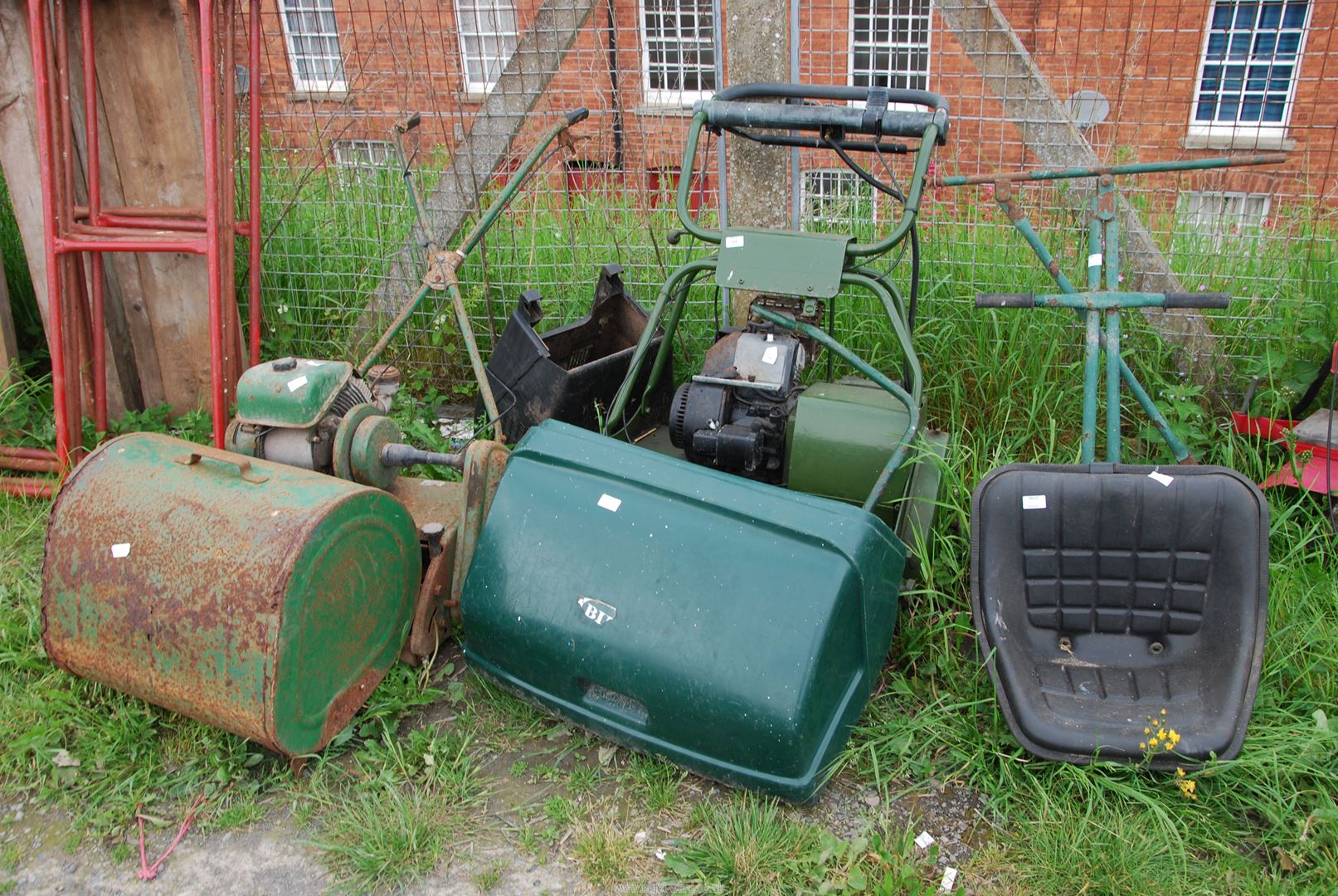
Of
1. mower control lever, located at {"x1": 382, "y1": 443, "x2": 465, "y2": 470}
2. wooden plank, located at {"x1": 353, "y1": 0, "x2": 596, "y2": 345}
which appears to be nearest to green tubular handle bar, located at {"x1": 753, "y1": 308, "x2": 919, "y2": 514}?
mower control lever, located at {"x1": 382, "y1": 443, "x2": 465, "y2": 470}

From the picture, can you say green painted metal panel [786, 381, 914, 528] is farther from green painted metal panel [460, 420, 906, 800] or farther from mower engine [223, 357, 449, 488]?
mower engine [223, 357, 449, 488]

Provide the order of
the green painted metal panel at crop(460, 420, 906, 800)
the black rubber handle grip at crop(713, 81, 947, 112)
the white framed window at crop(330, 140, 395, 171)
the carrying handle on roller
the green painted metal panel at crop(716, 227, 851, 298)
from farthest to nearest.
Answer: the white framed window at crop(330, 140, 395, 171) → the black rubber handle grip at crop(713, 81, 947, 112) → the green painted metal panel at crop(716, 227, 851, 298) → the carrying handle on roller → the green painted metal panel at crop(460, 420, 906, 800)

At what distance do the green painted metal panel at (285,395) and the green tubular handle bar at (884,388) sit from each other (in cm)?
135

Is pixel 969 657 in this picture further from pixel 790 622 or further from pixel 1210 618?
pixel 790 622

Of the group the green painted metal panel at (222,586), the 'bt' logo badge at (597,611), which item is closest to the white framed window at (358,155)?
the green painted metal panel at (222,586)

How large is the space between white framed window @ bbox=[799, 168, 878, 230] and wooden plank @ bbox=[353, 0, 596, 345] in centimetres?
114

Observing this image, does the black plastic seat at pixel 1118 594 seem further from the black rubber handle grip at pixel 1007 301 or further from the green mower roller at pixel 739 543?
the black rubber handle grip at pixel 1007 301

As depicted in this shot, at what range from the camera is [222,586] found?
7.38ft

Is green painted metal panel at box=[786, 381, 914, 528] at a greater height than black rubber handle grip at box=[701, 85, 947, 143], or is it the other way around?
black rubber handle grip at box=[701, 85, 947, 143]

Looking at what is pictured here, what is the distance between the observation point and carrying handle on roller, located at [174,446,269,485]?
2.43m

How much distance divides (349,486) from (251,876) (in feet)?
3.06

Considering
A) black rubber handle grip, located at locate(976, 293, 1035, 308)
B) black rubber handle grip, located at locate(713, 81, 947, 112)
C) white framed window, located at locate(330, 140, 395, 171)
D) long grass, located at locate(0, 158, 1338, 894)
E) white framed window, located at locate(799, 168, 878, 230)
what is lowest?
long grass, located at locate(0, 158, 1338, 894)

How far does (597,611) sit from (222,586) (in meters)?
0.88

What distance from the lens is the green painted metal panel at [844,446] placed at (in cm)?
268
